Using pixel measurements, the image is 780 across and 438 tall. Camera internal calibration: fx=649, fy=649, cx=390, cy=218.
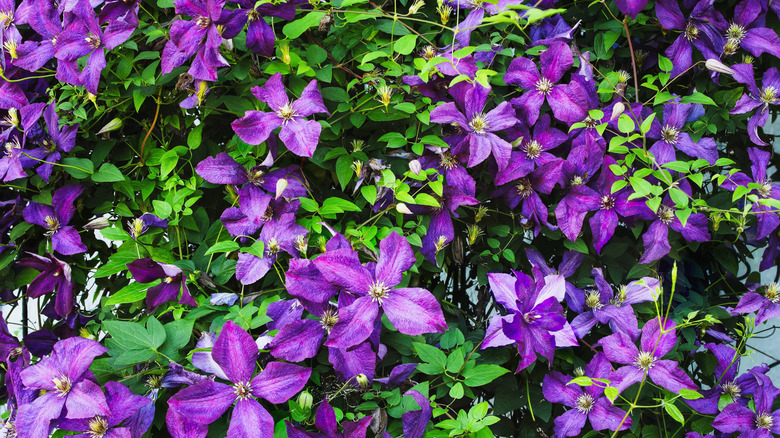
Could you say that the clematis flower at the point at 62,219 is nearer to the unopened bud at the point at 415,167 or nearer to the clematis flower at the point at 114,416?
the clematis flower at the point at 114,416

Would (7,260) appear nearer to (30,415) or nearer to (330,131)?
(30,415)

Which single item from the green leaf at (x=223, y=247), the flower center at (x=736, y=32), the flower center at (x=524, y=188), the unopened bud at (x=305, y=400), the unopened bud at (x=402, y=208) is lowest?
the unopened bud at (x=305, y=400)

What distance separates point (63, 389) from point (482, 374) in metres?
0.62

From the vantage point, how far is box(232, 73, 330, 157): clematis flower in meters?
0.99

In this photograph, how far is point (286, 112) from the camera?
101 cm

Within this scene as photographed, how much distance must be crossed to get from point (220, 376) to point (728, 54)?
1118 millimetres

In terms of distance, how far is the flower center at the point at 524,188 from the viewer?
1141 mm

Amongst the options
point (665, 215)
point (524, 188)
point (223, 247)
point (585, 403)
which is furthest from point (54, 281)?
point (665, 215)

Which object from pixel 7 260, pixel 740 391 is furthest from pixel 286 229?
pixel 740 391

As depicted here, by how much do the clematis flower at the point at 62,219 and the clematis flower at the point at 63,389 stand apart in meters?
0.26

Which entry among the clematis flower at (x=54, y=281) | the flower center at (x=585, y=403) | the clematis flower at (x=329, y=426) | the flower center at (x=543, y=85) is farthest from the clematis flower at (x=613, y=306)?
Answer: the clematis flower at (x=54, y=281)

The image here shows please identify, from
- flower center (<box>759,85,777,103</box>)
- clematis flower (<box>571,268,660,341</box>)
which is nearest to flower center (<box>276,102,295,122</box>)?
clematis flower (<box>571,268,660,341</box>)

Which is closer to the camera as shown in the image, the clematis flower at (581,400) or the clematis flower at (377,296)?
the clematis flower at (377,296)

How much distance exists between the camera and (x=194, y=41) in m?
1.00
